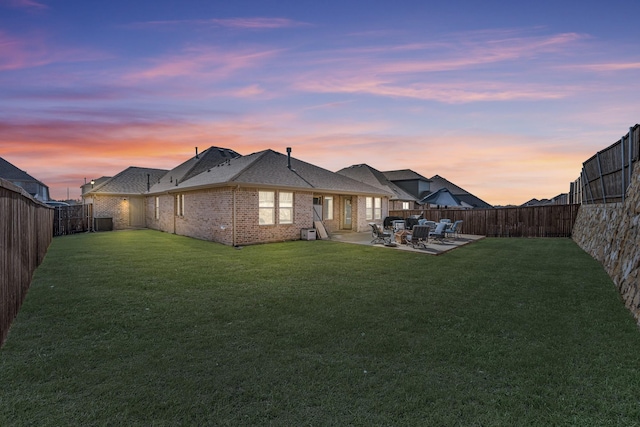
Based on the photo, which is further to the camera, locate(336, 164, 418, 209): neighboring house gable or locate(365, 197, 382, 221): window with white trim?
locate(336, 164, 418, 209): neighboring house gable

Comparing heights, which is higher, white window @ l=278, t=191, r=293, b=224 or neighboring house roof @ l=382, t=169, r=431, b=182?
neighboring house roof @ l=382, t=169, r=431, b=182

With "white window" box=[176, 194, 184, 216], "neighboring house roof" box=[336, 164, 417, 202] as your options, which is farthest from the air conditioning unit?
"neighboring house roof" box=[336, 164, 417, 202]

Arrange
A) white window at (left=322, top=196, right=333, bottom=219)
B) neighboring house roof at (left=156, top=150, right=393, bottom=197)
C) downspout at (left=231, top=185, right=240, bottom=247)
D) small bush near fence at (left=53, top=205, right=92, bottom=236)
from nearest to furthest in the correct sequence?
downspout at (left=231, top=185, right=240, bottom=247), neighboring house roof at (left=156, top=150, right=393, bottom=197), white window at (left=322, top=196, right=333, bottom=219), small bush near fence at (left=53, top=205, right=92, bottom=236)

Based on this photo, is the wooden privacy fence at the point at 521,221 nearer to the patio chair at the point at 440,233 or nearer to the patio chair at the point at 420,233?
the patio chair at the point at 440,233

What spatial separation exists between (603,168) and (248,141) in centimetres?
2229

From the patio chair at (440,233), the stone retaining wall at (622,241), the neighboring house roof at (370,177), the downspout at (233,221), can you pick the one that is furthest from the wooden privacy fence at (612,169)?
the neighboring house roof at (370,177)

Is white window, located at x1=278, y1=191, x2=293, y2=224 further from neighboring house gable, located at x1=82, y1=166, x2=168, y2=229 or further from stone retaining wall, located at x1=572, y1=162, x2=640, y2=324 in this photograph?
neighboring house gable, located at x1=82, y1=166, x2=168, y2=229

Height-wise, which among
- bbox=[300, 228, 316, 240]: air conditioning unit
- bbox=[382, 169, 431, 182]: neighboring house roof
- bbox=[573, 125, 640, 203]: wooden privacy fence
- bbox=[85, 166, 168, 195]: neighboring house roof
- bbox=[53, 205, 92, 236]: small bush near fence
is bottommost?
bbox=[300, 228, 316, 240]: air conditioning unit

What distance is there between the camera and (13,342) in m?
4.02

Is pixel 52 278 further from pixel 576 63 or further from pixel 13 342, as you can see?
pixel 576 63

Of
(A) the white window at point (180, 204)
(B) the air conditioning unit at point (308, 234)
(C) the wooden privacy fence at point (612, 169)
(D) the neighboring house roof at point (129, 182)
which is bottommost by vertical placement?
(B) the air conditioning unit at point (308, 234)

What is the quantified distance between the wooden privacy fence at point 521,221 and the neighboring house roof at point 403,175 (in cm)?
1500

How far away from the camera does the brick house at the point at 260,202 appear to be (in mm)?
14508

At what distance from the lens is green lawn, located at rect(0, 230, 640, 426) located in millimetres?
2689
